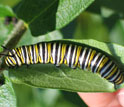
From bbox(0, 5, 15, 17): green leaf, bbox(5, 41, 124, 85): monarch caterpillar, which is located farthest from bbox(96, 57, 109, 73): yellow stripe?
bbox(0, 5, 15, 17): green leaf

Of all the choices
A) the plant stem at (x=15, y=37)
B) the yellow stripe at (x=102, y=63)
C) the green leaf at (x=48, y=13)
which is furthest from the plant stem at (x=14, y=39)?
the yellow stripe at (x=102, y=63)

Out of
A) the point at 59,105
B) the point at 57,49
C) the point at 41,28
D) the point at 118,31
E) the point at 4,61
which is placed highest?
the point at 118,31

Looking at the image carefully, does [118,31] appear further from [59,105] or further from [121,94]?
[121,94]

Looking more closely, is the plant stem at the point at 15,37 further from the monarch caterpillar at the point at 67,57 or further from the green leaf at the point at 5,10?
the green leaf at the point at 5,10

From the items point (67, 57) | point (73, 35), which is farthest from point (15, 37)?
point (73, 35)

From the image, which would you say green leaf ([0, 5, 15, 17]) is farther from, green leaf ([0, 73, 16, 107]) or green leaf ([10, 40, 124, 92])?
green leaf ([0, 73, 16, 107])

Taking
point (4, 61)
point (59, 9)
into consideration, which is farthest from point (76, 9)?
point (4, 61)
